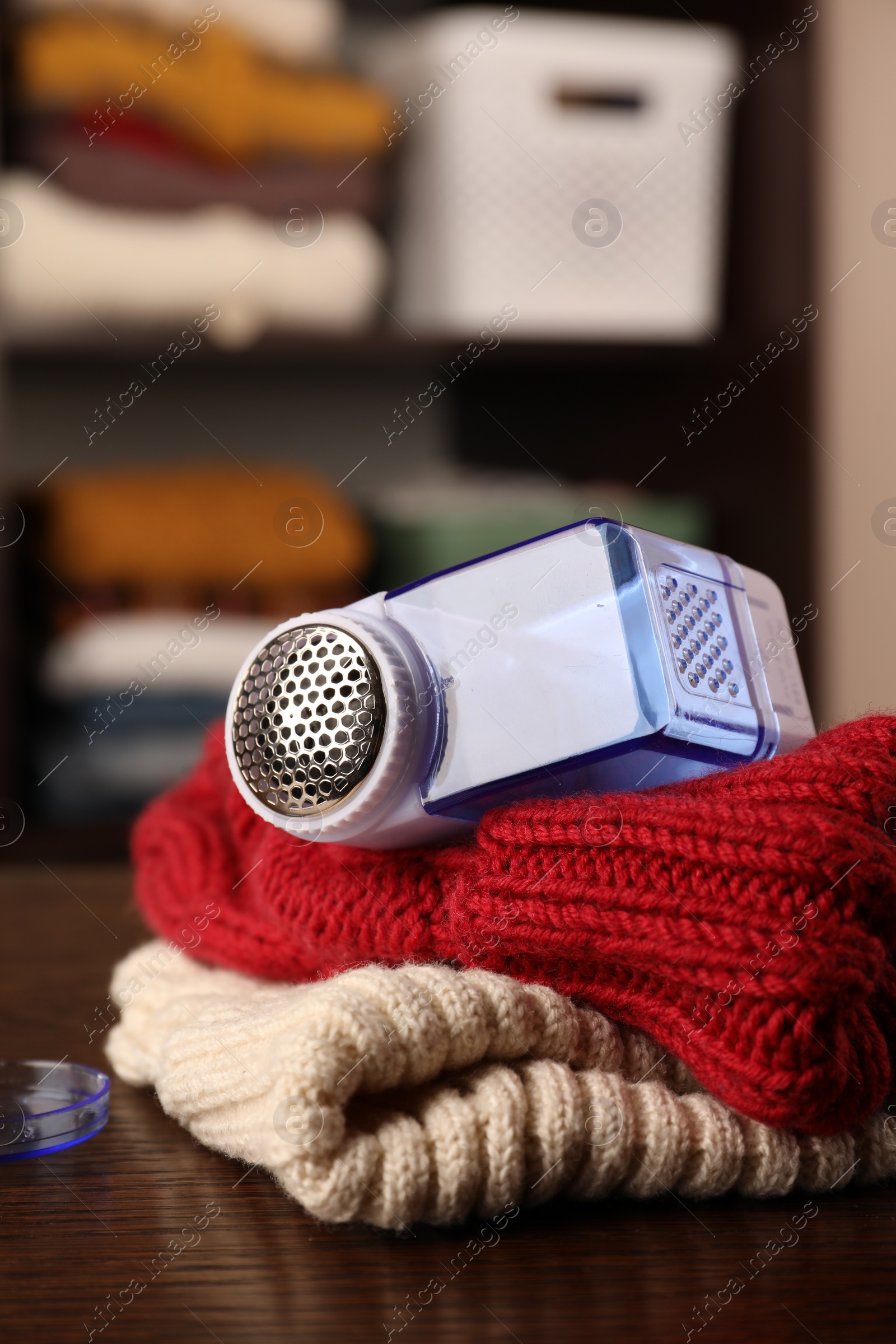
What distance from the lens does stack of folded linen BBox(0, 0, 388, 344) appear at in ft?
4.42

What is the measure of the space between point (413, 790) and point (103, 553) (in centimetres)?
104

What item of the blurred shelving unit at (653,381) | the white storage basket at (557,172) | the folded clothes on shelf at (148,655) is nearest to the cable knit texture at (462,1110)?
the folded clothes on shelf at (148,655)

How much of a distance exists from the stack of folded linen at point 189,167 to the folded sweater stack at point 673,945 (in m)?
1.11

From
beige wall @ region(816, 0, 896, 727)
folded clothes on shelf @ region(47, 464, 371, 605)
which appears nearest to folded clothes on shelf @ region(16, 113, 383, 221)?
folded clothes on shelf @ region(47, 464, 371, 605)

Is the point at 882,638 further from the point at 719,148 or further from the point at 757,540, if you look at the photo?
the point at 719,148

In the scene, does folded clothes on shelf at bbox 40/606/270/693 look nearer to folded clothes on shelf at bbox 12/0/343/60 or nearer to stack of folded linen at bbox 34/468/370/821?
stack of folded linen at bbox 34/468/370/821

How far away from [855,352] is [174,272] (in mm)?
821

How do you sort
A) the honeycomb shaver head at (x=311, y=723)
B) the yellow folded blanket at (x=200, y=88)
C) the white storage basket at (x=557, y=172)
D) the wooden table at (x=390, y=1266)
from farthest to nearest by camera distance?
the white storage basket at (x=557, y=172), the yellow folded blanket at (x=200, y=88), the honeycomb shaver head at (x=311, y=723), the wooden table at (x=390, y=1266)

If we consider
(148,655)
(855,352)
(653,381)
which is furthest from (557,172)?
(148,655)

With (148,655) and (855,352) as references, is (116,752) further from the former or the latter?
(855,352)

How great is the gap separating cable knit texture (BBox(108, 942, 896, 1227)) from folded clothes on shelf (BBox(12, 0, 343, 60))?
1.30 metres

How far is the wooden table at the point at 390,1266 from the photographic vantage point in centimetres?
28

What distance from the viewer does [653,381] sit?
1.68m

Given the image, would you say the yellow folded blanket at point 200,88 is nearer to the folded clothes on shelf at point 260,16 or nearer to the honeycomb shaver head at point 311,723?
the folded clothes on shelf at point 260,16
